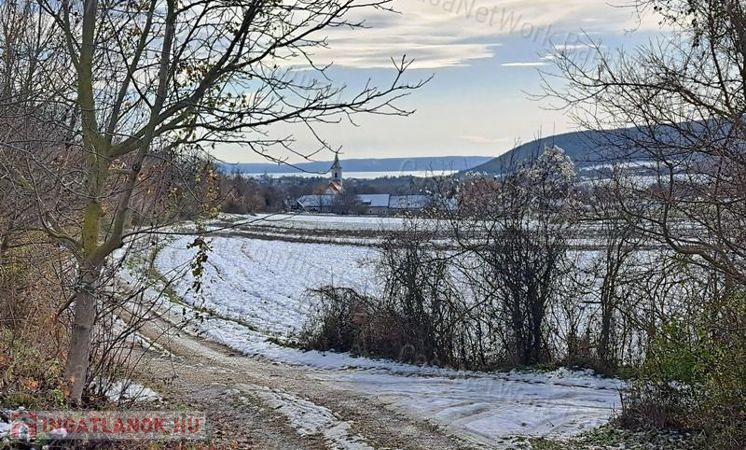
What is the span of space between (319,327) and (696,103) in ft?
35.7

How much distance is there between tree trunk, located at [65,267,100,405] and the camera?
6613 mm

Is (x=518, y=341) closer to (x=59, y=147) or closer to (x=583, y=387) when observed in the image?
(x=583, y=387)

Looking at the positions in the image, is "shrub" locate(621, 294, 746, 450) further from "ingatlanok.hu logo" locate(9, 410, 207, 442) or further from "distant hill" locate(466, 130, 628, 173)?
"ingatlanok.hu logo" locate(9, 410, 207, 442)

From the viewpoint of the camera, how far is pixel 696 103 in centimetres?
730

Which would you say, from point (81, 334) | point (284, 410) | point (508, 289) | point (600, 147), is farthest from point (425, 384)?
point (81, 334)

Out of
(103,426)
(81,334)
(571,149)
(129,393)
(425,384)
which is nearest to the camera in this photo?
(103,426)

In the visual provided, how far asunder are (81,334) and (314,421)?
10.8 ft

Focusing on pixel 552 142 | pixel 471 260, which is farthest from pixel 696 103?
pixel 471 260

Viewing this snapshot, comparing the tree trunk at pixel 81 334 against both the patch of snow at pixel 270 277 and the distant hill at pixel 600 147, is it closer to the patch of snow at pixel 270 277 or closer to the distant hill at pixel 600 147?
the distant hill at pixel 600 147

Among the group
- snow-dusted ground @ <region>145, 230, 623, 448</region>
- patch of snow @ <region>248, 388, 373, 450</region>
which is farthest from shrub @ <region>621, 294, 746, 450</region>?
patch of snow @ <region>248, 388, 373, 450</region>

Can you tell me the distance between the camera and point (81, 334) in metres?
6.84

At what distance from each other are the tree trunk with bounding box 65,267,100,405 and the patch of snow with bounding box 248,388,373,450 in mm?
2716

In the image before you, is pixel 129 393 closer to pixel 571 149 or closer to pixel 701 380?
pixel 701 380

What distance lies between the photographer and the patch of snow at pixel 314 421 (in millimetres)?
7875
